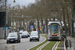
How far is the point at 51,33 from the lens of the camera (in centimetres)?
4650

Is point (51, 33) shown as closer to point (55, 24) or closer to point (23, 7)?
point (55, 24)

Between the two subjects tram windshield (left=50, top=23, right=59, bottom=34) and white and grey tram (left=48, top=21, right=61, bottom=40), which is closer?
white and grey tram (left=48, top=21, right=61, bottom=40)

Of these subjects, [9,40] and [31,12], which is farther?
[31,12]

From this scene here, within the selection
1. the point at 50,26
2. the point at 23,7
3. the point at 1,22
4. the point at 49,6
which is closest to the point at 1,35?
the point at 50,26

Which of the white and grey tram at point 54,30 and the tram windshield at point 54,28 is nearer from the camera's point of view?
the white and grey tram at point 54,30

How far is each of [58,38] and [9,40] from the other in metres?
9.96

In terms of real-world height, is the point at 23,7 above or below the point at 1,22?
above

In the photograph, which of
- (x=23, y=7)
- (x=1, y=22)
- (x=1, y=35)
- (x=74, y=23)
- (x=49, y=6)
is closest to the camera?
(x=1, y=22)

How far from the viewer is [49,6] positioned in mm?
79188

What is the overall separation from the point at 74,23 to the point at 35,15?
45815 millimetres

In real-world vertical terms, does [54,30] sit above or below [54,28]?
below

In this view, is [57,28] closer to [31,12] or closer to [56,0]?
[56,0]

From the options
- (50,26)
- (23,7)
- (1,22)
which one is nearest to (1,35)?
(50,26)

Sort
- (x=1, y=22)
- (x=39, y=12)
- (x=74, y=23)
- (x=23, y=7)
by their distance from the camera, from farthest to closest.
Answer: (x=23, y=7)
(x=39, y=12)
(x=74, y=23)
(x=1, y=22)
